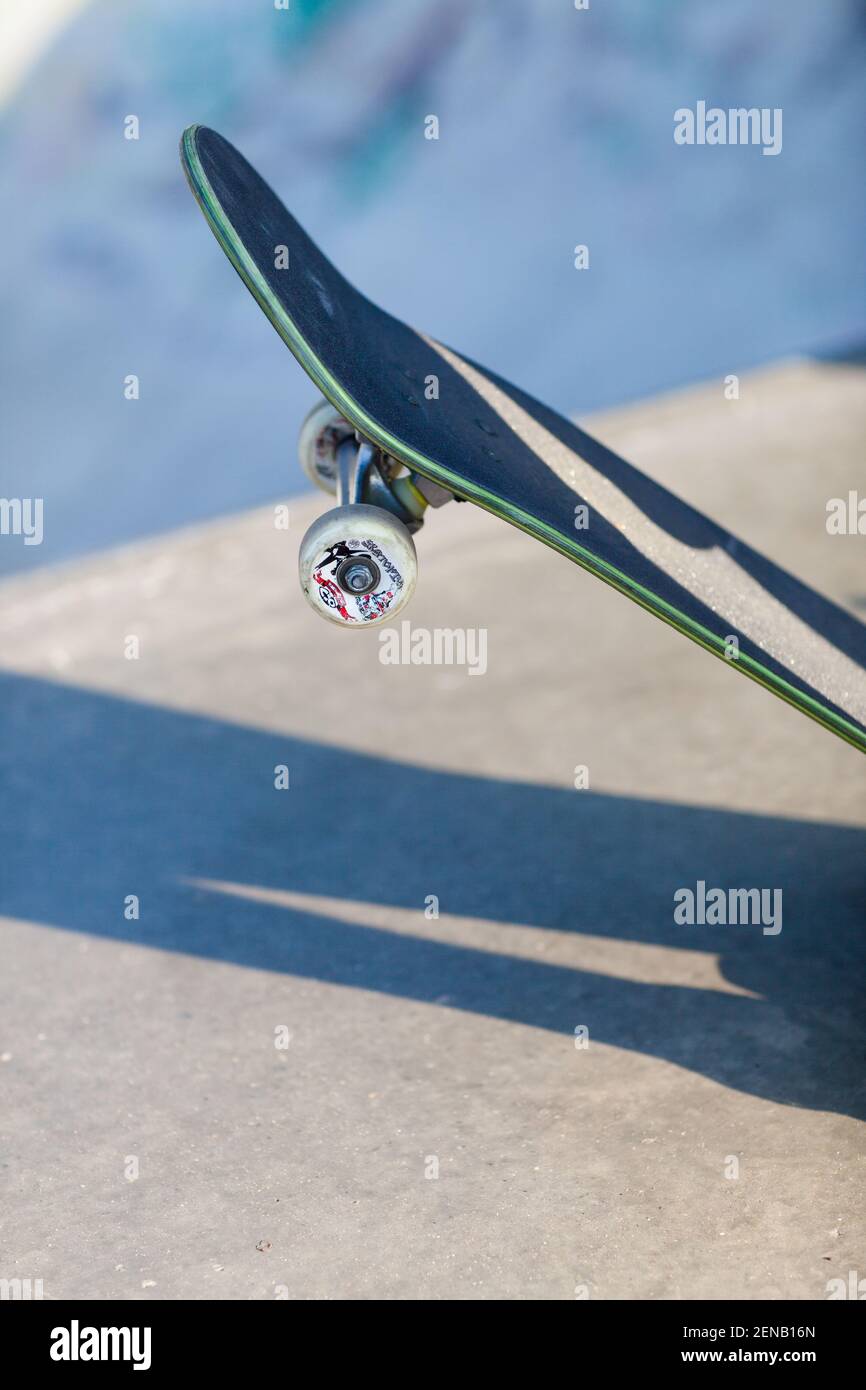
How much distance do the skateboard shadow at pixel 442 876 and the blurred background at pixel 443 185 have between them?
287 centimetres

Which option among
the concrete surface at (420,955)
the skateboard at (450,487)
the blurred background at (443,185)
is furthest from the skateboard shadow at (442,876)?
the blurred background at (443,185)

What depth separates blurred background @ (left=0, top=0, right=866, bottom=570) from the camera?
20.2ft

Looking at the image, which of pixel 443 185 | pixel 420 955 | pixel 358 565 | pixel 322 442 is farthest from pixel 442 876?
pixel 443 185

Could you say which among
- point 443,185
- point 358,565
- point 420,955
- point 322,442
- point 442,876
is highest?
point 443,185

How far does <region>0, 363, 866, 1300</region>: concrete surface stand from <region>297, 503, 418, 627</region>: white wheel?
774 millimetres

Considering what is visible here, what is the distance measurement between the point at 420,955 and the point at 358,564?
89 centimetres

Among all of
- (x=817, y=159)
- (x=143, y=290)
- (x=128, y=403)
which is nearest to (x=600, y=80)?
(x=817, y=159)

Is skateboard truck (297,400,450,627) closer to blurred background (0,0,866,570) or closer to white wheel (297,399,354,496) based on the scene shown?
white wheel (297,399,354,496)

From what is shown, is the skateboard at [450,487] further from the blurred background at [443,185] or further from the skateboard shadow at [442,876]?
the blurred background at [443,185]

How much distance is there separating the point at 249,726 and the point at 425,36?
5175 mm

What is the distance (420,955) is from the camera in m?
2.60

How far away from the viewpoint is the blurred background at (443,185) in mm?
6164

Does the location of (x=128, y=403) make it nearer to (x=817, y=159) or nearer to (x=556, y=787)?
(x=556, y=787)

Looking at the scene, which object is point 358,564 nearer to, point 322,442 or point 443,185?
point 322,442
